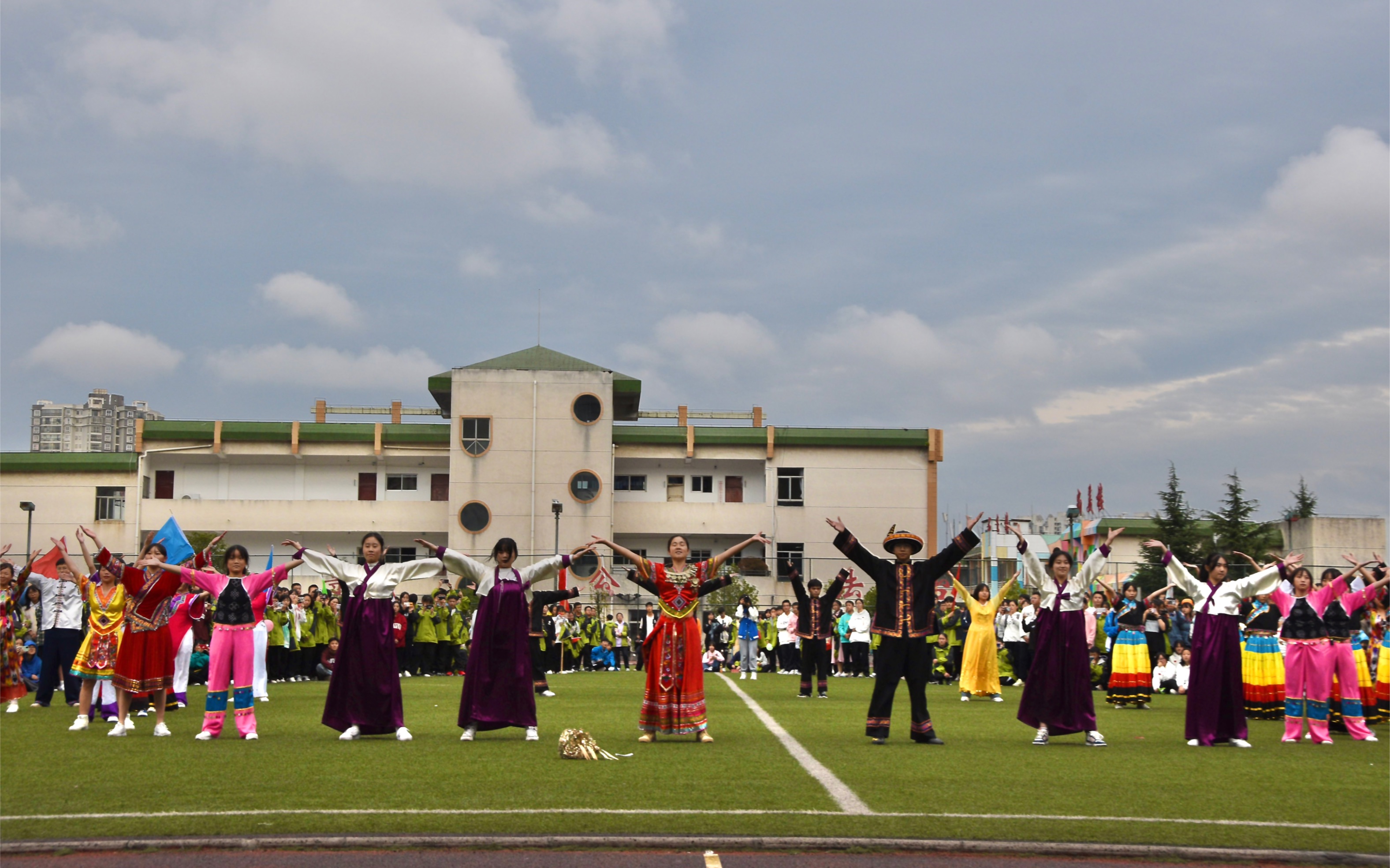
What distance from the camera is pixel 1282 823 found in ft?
24.0

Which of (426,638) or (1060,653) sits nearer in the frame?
(1060,653)

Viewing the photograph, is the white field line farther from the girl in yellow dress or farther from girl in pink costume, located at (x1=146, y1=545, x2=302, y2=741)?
the girl in yellow dress

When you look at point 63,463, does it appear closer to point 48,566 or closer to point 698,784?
point 48,566

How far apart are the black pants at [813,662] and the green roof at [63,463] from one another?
44445 mm

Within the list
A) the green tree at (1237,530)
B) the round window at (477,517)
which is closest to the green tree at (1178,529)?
the green tree at (1237,530)

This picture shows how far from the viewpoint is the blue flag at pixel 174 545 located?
13.1 m

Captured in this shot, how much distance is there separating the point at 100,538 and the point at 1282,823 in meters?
54.7

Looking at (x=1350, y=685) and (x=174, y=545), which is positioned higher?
(x=174, y=545)

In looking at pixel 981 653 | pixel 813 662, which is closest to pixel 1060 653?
pixel 981 653

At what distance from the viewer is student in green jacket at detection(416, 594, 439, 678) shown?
2597 cm

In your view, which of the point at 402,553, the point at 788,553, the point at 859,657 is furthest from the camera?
the point at 402,553

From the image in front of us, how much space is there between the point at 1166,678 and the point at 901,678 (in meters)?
13.1

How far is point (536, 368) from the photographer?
55625 millimetres

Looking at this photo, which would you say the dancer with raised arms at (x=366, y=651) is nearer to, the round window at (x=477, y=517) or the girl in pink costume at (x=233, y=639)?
the girl in pink costume at (x=233, y=639)
